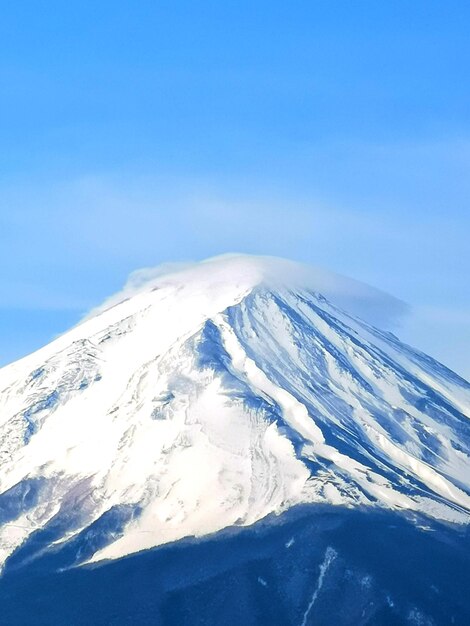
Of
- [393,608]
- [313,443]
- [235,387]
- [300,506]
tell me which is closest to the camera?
[393,608]

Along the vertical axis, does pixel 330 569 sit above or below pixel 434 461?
below

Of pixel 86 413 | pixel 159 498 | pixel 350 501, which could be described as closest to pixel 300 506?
pixel 350 501

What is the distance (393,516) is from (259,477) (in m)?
16.1

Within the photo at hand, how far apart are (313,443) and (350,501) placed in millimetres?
15942

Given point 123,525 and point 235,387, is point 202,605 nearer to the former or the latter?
A: point 123,525

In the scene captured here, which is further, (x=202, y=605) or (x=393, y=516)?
(x=393, y=516)

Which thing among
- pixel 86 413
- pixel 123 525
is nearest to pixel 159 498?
pixel 123 525

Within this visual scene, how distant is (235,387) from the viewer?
19162 cm

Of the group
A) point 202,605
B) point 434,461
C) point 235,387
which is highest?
point 235,387

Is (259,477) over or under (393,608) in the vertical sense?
over

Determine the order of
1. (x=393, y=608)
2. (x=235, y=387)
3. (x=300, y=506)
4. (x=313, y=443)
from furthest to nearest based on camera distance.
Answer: (x=235, y=387), (x=313, y=443), (x=300, y=506), (x=393, y=608)

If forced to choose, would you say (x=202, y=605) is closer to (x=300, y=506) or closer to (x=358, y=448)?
(x=300, y=506)

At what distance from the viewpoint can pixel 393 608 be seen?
147375 mm

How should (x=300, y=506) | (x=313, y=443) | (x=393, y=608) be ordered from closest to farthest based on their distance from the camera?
(x=393, y=608) → (x=300, y=506) → (x=313, y=443)
